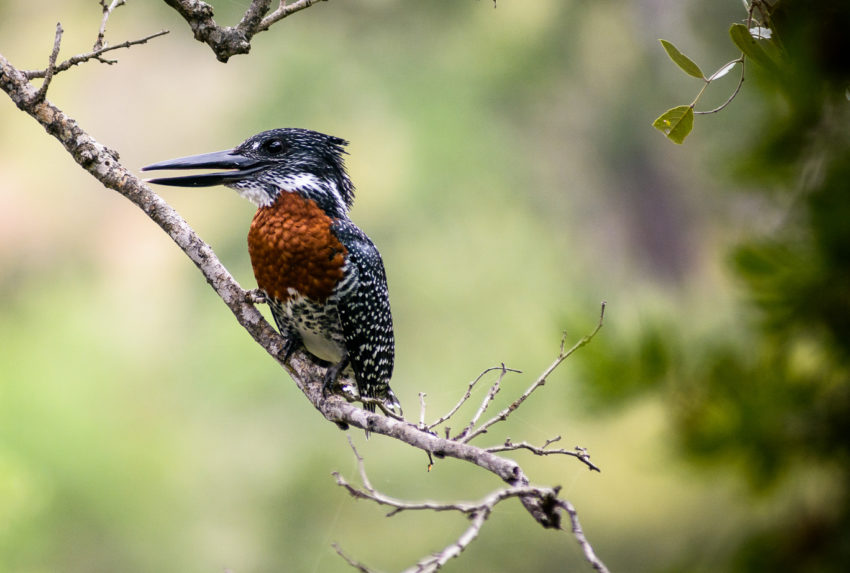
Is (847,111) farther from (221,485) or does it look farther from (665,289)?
(665,289)

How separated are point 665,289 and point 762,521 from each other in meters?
5.70

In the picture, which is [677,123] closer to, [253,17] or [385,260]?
[253,17]

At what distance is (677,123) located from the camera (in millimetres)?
964

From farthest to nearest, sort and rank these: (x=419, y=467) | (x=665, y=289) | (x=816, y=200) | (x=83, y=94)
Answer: (x=665, y=289), (x=83, y=94), (x=419, y=467), (x=816, y=200)

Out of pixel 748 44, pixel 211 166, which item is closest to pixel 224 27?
pixel 211 166

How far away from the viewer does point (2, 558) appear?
5.02 metres

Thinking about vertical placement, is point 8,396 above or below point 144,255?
below

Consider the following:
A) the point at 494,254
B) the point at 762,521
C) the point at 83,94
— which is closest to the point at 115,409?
the point at 83,94

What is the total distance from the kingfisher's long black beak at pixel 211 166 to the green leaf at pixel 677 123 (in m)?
0.82

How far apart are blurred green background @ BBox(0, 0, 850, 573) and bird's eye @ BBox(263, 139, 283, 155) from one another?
308cm

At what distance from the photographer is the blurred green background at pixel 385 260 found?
16.8ft

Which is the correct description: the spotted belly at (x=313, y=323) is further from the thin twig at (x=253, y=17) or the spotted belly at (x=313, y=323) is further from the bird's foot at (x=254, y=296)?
the thin twig at (x=253, y=17)

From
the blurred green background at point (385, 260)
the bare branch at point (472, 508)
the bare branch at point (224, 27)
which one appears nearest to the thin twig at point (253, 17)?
the bare branch at point (224, 27)

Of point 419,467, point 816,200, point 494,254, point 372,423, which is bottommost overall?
point 816,200
